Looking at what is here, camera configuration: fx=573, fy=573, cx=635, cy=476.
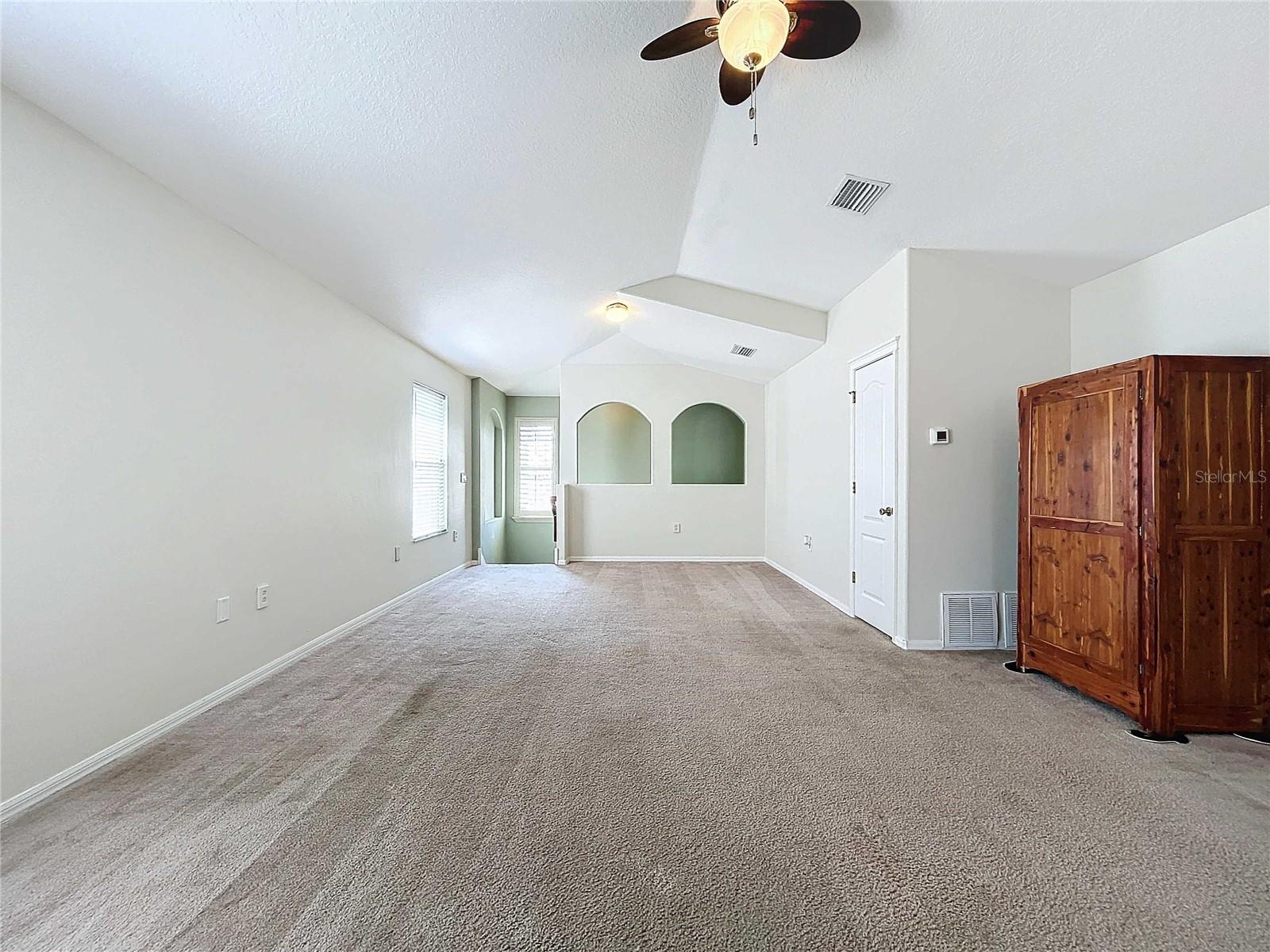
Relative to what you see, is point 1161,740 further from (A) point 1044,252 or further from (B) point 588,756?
(A) point 1044,252

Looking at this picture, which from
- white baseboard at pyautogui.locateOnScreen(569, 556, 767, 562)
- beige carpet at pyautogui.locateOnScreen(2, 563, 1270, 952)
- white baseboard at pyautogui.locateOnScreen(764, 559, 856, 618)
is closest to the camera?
beige carpet at pyautogui.locateOnScreen(2, 563, 1270, 952)

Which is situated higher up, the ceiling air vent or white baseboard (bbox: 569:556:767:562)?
the ceiling air vent

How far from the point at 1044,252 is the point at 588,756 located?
12.5 feet

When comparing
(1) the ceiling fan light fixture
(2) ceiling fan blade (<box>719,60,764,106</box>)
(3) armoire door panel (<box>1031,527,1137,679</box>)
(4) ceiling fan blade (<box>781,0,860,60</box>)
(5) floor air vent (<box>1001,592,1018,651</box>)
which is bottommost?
(5) floor air vent (<box>1001,592,1018,651</box>)

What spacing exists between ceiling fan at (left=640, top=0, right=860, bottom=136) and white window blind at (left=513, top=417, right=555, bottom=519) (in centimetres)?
778

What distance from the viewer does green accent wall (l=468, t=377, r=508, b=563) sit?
766 cm

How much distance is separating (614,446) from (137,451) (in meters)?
5.84

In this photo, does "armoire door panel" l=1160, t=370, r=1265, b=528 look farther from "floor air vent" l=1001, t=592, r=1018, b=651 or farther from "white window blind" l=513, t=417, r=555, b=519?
"white window blind" l=513, t=417, r=555, b=519

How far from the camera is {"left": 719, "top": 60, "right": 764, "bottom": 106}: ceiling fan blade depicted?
2.12 m

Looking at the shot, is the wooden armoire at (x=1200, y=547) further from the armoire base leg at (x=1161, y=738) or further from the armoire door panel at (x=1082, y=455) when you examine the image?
the armoire door panel at (x=1082, y=455)

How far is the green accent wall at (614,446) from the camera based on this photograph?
7926 mm

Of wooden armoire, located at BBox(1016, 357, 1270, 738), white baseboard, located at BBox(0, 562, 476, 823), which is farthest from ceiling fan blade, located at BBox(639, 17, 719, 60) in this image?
white baseboard, located at BBox(0, 562, 476, 823)

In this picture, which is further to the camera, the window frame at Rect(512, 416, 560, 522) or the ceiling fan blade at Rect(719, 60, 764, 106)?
the window frame at Rect(512, 416, 560, 522)

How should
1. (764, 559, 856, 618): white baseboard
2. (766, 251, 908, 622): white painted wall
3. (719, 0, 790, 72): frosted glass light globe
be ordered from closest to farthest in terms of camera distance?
Result: 1. (719, 0, 790, 72): frosted glass light globe
2. (766, 251, 908, 622): white painted wall
3. (764, 559, 856, 618): white baseboard
